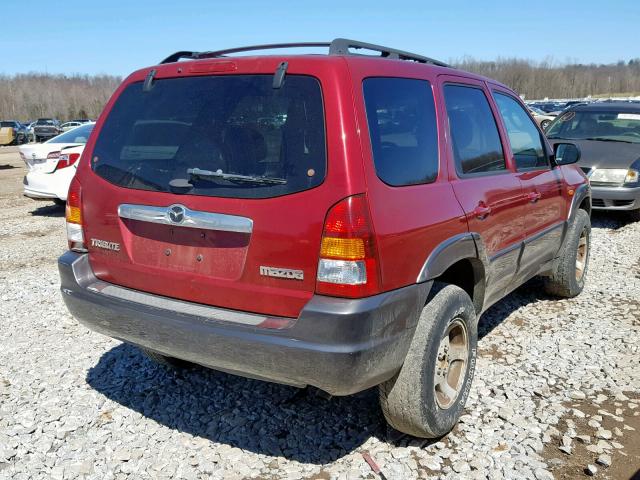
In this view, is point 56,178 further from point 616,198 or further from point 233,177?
point 616,198

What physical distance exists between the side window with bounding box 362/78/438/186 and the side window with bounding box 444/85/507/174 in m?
0.24

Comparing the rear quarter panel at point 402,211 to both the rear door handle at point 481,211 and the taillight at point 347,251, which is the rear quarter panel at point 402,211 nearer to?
the taillight at point 347,251

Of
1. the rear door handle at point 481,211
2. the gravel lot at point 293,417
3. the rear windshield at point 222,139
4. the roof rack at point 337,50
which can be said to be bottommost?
the gravel lot at point 293,417

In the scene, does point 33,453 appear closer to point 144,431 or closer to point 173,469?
point 144,431

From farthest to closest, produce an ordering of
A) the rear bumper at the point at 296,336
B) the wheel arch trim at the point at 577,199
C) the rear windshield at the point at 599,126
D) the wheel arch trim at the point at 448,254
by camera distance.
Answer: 1. the rear windshield at the point at 599,126
2. the wheel arch trim at the point at 577,199
3. the wheel arch trim at the point at 448,254
4. the rear bumper at the point at 296,336

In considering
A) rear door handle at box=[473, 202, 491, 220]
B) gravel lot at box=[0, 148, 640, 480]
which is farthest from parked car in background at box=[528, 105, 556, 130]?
gravel lot at box=[0, 148, 640, 480]

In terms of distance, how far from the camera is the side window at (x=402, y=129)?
2.61 metres

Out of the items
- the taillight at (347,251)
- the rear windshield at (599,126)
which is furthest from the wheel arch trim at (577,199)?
the rear windshield at (599,126)

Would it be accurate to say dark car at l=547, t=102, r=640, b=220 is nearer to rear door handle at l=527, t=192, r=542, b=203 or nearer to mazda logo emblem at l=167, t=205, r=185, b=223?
rear door handle at l=527, t=192, r=542, b=203

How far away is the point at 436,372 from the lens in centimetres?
302

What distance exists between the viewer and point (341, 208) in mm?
2387

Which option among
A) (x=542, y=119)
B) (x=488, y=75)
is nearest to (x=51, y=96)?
(x=488, y=75)

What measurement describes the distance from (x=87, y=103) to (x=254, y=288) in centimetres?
10754

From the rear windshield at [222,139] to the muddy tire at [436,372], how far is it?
3.14 ft
